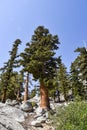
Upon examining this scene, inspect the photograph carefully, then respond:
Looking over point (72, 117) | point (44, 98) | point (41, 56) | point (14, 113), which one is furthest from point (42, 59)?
point (72, 117)

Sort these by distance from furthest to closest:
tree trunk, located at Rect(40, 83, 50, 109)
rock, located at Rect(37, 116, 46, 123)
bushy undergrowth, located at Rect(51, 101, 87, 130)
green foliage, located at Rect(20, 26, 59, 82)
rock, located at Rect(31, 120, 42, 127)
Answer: green foliage, located at Rect(20, 26, 59, 82), tree trunk, located at Rect(40, 83, 50, 109), rock, located at Rect(37, 116, 46, 123), rock, located at Rect(31, 120, 42, 127), bushy undergrowth, located at Rect(51, 101, 87, 130)

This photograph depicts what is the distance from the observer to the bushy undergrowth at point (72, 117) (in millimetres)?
19656

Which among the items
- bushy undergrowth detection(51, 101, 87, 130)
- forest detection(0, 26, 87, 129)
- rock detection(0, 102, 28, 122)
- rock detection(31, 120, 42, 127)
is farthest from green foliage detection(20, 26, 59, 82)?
bushy undergrowth detection(51, 101, 87, 130)

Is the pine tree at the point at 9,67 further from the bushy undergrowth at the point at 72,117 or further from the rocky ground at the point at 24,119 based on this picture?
the bushy undergrowth at the point at 72,117

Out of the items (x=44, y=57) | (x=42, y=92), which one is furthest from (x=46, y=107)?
(x=44, y=57)

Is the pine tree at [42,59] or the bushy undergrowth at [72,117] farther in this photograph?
the pine tree at [42,59]

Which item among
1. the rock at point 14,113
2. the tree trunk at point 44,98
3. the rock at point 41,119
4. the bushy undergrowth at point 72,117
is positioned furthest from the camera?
the tree trunk at point 44,98

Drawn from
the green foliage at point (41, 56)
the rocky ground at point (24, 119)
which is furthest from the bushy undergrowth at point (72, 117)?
the green foliage at point (41, 56)

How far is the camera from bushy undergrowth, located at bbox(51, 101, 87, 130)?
1966cm

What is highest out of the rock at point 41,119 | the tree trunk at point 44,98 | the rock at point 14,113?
the tree trunk at point 44,98

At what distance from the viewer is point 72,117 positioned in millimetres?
21109

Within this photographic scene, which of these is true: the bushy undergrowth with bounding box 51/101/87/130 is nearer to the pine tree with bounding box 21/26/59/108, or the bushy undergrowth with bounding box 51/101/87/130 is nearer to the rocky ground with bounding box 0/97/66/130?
the rocky ground with bounding box 0/97/66/130

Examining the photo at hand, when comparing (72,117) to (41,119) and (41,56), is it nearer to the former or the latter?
(41,119)

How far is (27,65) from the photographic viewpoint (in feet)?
110
